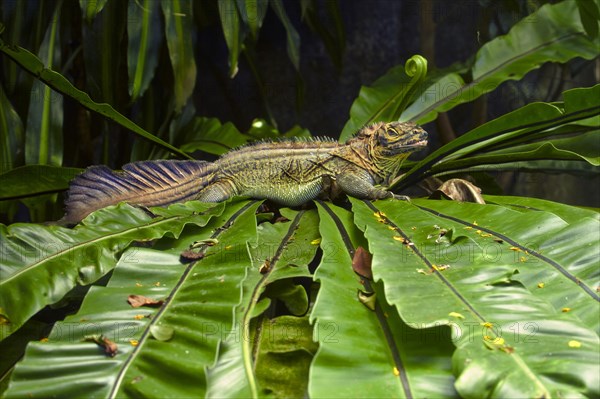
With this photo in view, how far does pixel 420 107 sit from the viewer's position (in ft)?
11.1

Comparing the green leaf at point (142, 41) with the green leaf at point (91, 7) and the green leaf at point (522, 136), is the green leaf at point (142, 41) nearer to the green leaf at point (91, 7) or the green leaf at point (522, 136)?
the green leaf at point (91, 7)

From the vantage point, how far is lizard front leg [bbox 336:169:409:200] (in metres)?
2.72

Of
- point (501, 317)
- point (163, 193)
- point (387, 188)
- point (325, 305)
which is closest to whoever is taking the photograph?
point (501, 317)

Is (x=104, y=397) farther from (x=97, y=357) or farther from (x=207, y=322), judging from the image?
(x=207, y=322)

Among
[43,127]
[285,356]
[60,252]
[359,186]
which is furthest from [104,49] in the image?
[285,356]

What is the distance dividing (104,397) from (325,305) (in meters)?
0.58

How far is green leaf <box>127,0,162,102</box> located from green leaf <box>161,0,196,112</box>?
0.33 ft

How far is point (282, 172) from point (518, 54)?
1.63 m

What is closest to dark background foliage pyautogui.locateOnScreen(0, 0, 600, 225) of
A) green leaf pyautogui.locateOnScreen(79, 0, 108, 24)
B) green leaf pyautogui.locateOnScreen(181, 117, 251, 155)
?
green leaf pyautogui.locateOnScreen(181, 117, 251, 155)

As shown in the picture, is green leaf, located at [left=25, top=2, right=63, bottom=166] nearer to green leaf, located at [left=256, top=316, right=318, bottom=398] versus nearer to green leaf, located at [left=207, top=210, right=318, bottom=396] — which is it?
green leaf, located at [left=207, top=210, right=318, bottom=396]

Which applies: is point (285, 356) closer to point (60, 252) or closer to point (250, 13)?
point (60, 252)

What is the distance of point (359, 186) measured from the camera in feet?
9.00

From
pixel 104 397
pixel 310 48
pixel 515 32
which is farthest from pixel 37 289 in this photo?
pixel 310 48

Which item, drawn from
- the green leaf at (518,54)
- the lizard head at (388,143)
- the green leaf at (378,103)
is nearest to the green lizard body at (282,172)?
the lizard head at (388,143)
